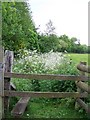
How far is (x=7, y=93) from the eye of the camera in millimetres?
5168

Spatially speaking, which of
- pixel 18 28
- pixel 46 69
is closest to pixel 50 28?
pixel 18 28

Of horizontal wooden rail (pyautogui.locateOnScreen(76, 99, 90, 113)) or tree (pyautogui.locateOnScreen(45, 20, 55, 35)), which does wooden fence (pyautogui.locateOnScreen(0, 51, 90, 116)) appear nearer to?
horizontal wooden rail (pyautogui.locateOnScreen(76, 99, 90, 113))

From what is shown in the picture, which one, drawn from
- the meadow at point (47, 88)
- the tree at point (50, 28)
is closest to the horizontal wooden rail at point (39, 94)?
the meadow at point (47, 88)

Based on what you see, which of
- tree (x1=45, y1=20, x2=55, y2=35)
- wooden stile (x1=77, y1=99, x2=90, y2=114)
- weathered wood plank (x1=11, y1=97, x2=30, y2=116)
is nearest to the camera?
weathered wood plank (x1=11, y1=97, x2=30, y2=116)

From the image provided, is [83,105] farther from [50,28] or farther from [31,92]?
[50,28]

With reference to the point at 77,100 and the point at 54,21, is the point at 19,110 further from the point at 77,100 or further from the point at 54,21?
the point at 54,21

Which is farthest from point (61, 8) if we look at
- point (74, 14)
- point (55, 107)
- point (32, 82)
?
point (55, 107)

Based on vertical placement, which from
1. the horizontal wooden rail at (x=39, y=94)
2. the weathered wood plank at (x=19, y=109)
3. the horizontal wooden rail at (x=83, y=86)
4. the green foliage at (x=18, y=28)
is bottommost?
the weathered wood plank at (x=19, y=109)

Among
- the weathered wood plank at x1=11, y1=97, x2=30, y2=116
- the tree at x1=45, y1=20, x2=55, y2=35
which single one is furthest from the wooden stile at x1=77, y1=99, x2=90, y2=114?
the tree at x1=45, y1=20, x2=55, y2=35

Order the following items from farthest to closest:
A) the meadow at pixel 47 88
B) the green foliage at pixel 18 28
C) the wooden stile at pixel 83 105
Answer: the green foliage at pixel 18 28
the meadow at pixel 47 88
the wooden stile at pixel 83 105

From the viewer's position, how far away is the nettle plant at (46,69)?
6.78m

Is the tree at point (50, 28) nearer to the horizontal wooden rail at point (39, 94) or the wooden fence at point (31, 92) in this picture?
the wooden fence at point (31, 92)

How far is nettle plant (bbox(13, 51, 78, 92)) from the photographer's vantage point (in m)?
6.78

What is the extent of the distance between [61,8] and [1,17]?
7.62 feet
